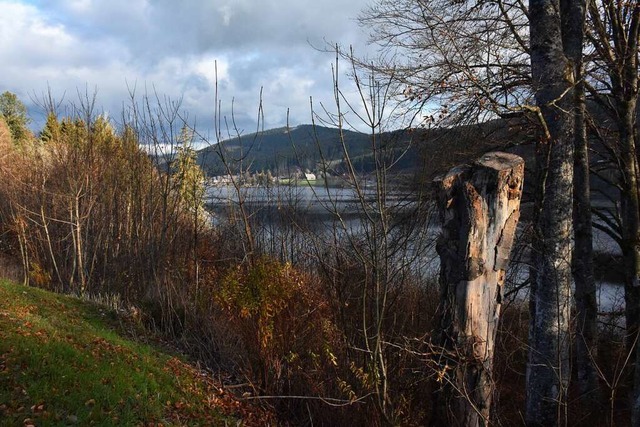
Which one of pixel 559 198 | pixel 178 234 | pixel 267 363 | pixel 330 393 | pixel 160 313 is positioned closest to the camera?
pixel 559 198

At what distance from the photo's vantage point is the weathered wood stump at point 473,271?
3.10 m

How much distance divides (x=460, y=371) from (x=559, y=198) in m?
2.25

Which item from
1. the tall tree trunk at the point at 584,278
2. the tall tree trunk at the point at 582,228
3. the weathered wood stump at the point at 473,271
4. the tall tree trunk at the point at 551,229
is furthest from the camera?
the tall tree trunk at the point at 584,278

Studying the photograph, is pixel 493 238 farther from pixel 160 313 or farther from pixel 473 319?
pixel 160 313

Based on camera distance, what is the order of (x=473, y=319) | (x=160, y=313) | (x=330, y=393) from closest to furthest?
(x=473, y=319), (x=330, y=393), (x=160, y=313)

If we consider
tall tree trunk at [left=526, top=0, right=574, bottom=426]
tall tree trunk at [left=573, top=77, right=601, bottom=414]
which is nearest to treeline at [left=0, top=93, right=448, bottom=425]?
tall tree trunk at [left=526, top=0, right=574, bottom=426]

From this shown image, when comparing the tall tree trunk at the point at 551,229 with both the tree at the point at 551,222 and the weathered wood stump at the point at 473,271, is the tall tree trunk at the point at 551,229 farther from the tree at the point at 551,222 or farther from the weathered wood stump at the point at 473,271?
the weathered wood stump at the point at 473,271

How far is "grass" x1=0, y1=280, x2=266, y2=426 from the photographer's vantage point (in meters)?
4.12

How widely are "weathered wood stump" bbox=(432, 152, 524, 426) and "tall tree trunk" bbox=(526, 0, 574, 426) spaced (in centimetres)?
146

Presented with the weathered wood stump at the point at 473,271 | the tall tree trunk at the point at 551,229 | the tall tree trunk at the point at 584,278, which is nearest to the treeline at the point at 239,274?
the weathered wood stump at the point at 473,271

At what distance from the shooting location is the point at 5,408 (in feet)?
12.7

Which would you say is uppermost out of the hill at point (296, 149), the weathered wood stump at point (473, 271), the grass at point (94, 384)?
the hill at point (296, 149)

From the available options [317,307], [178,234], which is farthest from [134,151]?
[317,307]

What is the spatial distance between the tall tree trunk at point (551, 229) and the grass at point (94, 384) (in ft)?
10.4
